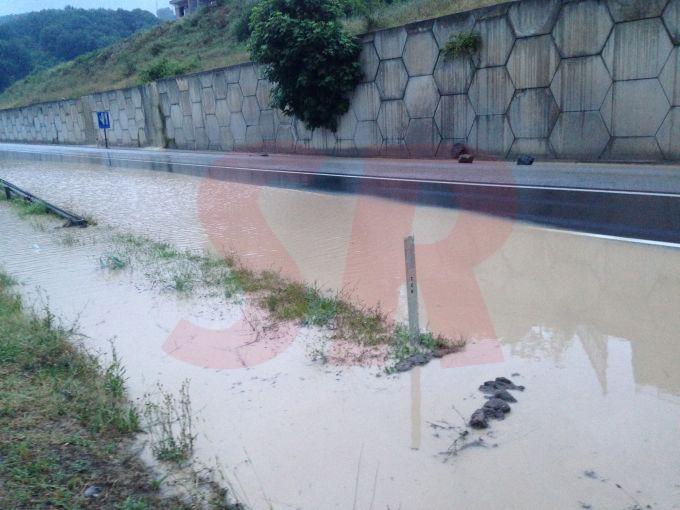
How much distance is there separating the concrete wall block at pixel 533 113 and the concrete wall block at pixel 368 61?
5.58 meters

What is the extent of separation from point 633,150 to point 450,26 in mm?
6383

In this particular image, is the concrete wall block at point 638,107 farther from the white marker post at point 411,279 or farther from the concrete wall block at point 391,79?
the white marker post at point 411,279

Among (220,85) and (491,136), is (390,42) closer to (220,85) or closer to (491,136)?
(491,136)

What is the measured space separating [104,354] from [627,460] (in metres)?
3.98

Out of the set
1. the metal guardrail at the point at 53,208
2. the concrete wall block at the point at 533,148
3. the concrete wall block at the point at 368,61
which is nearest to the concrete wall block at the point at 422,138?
the concrete wall block at the point at 368,61

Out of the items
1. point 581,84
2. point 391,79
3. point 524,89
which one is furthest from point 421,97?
point 581,84

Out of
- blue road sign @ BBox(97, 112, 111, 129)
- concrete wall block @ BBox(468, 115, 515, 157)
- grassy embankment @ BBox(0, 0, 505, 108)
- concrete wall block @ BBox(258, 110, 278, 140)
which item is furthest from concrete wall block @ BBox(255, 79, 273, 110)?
blue road sign @ BBox(97, 112, 111, 129)

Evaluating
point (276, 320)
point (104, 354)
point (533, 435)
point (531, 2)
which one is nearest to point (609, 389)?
point (533, 435)

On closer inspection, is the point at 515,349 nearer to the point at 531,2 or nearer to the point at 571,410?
the point at 571,410

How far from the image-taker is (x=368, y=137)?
21.0 m

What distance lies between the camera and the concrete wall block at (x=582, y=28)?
46.8 ft

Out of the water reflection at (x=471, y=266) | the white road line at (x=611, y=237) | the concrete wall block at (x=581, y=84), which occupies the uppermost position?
the concrete wall block at (x=581, y=84)

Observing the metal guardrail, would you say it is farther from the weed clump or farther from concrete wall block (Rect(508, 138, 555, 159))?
the weed clump

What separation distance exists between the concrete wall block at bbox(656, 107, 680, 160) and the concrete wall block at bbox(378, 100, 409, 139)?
25.2ft
